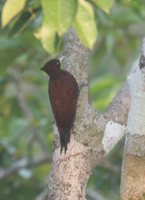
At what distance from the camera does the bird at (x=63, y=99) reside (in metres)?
1.82

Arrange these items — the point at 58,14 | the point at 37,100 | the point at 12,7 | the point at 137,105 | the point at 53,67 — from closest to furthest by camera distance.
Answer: the point at 58,14 → the point at 12,7 → the point at 137,105 → the point at 53,67 → the point at 37,100

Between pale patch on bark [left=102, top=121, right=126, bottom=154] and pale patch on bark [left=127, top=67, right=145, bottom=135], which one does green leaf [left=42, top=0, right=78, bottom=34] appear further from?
pale patch on bark [left=102, top=121, right=126, bottom=154]

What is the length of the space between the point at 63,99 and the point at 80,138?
0.11 meters

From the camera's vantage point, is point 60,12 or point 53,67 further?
point 53,67

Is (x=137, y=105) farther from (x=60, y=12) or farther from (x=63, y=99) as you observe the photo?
(x=60, y=12)

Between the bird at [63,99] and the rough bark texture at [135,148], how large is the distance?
14 centimetres

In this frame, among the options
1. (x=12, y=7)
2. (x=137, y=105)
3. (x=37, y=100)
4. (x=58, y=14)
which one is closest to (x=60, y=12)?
(x=58, y=14)

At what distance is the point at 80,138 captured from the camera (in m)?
1.84

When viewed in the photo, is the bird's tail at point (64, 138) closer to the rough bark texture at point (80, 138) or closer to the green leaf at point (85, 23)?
the rough bark texture at point (80, 138)

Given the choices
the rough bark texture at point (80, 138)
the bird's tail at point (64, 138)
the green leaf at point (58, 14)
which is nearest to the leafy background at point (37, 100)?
the rough bark texture at point (80, 138)

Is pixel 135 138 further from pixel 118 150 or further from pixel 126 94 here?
pixel 118 150

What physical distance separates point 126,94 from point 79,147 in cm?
18

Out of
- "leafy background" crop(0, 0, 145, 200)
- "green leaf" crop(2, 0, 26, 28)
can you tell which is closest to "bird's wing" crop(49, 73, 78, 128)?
"green leaf" crop(2, 0, 26, 28)

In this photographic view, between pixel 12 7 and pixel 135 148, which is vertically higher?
pixel 12 7
